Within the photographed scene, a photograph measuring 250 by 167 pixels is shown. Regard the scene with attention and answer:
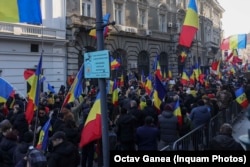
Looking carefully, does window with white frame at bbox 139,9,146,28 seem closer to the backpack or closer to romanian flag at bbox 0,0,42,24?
romanian flag at bbox 0,0,42,24

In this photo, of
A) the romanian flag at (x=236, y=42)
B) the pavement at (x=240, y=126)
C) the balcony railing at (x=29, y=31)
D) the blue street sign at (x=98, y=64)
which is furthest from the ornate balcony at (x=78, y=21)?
the blue street sign at (x=98, y=64)

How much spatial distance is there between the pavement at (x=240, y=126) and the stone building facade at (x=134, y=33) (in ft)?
32.1

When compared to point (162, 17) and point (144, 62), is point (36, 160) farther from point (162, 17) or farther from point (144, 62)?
point (162, 17)

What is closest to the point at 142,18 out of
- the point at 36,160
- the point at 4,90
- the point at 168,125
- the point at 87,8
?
the point at 87,8

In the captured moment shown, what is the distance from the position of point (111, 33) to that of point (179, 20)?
13.6m

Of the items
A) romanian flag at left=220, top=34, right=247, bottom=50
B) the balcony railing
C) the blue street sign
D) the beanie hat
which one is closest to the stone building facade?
the balcony railing

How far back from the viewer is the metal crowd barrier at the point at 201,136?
6.97m

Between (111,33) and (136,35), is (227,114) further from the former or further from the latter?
(136,35)

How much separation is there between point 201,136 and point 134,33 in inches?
841

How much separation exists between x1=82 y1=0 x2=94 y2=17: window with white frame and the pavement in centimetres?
1320

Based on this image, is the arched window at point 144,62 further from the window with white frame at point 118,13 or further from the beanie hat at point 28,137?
the beanie hat at point 28,137

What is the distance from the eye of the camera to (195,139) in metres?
8.48

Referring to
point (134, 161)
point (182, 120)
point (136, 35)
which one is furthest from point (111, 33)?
point (134, 161)

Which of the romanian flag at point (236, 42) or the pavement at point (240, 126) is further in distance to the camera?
the romanian flag at point (236, 42)
